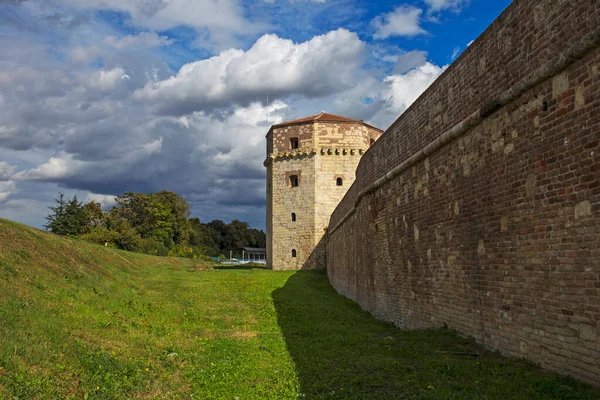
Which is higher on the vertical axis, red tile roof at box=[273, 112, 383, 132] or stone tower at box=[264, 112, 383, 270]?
red tile roof at box=[273, 112, 383, 132]

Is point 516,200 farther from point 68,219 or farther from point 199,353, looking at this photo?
point 68,219

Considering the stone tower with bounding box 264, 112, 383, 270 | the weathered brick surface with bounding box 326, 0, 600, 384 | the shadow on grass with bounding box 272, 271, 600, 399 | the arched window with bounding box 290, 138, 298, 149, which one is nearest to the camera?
the weathered brick surface with bounding box 326, 0, 600, 384

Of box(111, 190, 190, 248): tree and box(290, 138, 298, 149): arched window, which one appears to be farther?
box(111, 190, 190, 248): tree

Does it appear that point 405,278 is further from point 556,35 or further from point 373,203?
point 556,35

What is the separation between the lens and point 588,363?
467cm

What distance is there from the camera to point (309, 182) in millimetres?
34281

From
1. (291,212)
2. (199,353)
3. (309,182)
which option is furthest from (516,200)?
(291,212)

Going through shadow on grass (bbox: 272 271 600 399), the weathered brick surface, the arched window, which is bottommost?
shadow on grass (bbox: 272 271 600 399)

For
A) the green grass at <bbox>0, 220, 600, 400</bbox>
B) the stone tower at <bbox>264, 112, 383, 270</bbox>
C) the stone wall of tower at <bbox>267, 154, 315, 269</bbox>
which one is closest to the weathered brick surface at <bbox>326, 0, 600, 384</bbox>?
the green grass at <bbox>0, 220, 600, 400</bbox>

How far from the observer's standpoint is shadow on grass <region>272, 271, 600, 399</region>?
16.1ft

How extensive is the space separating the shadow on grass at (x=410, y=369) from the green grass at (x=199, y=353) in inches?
0.7

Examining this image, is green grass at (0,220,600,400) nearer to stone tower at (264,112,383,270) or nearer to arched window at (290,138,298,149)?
stone tower at (264,112,383,270)

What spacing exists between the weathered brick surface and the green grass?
20.1 inches

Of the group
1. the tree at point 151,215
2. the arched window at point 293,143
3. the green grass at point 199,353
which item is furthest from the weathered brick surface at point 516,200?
the tree at point 151,215
